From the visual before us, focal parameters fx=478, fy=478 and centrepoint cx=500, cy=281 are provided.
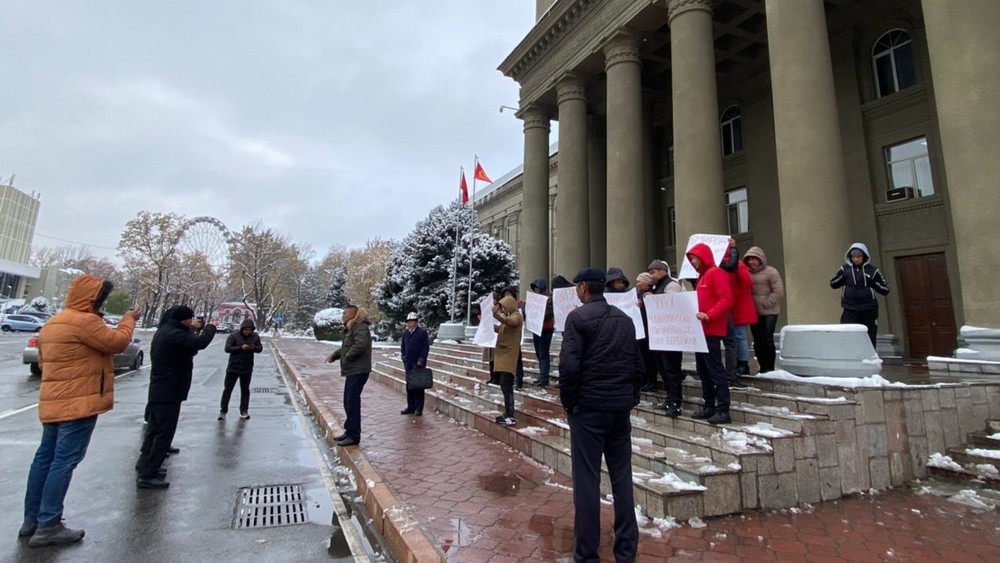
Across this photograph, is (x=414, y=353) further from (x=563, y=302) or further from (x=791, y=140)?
(x=791, y=140)

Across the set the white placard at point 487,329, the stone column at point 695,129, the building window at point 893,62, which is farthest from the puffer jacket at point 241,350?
the building window at point 893,62

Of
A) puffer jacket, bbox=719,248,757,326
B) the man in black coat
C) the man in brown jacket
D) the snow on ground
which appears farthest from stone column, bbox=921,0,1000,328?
the man in brown jacket

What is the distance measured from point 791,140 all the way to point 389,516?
974 cm

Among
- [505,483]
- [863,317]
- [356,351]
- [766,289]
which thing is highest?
[766,289]

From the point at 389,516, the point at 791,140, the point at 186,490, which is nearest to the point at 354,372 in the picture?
the point at 186,490

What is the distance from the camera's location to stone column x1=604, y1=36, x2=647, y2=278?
1402cm

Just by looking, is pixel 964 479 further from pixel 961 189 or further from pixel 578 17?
pixel 578 17

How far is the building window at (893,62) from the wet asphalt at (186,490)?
17286mm

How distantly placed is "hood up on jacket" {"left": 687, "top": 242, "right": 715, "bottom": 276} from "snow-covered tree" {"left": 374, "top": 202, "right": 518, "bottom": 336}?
21.7 m

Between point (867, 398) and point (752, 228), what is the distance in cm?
1315

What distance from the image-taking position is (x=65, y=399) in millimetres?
3922

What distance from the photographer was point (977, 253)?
24.0 ft

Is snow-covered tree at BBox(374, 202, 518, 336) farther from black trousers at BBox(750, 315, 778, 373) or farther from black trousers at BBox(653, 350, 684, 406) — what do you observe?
black trousers at BBox(653, 350, 684, 406)

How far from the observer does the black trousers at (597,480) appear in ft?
10.5
